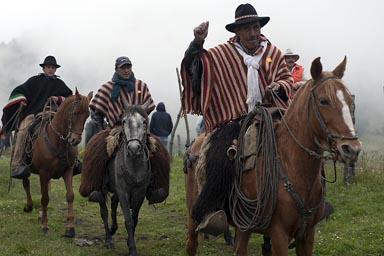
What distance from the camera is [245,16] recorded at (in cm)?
550

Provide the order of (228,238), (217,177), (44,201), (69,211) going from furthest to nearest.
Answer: (44,201)
(69,211)
(228,238)
(217,177)

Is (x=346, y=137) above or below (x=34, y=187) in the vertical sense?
above

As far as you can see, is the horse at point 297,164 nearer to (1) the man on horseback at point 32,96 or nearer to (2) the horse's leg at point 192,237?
(2) the horse's leg at point 192,237

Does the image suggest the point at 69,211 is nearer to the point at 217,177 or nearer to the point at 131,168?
the point at 131,168

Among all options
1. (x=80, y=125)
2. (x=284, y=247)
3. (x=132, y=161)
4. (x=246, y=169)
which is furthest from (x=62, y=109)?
(x=284, y=247)

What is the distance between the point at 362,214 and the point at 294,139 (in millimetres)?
5348

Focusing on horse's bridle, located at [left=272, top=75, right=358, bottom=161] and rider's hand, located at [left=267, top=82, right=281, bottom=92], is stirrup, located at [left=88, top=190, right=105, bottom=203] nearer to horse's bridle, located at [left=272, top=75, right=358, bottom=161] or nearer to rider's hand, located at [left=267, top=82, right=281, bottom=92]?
rider's hand, located at [left=267, top=82, right=281, bottom=92]

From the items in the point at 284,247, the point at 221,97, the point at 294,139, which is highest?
the point at 221,97

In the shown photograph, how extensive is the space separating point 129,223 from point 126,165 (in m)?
0.80

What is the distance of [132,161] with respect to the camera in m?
7.56

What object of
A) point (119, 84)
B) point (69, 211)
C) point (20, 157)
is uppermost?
point (119, 84)

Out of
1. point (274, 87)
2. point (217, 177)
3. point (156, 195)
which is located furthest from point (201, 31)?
point (156, 195)

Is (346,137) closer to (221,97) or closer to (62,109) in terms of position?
(221,97)

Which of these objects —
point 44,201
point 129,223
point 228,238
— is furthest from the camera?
point 44,201
